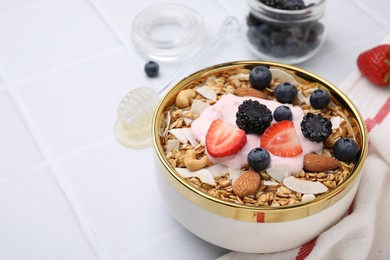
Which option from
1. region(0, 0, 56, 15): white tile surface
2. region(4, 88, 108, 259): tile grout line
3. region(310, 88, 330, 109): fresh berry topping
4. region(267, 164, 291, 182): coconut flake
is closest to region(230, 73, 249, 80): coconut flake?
region(310, 88, 330, 109): fresh berry topping

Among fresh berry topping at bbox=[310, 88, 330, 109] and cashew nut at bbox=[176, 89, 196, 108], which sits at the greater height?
fresh berry topping at bbox=[310, 88, 330, 109]

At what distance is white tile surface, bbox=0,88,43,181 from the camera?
3.60 feet

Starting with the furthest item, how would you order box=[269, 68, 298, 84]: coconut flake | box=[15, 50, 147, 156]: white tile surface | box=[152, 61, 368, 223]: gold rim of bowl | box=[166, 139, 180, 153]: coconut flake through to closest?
box=[15, 50, 147, 156]: white tile surface < box=[269, 68, 298, 84]: coconut flake < box=[166, 139, 180, 153]: coconut flake < box=[152, 61, 368, 223]: gold rim of bowl

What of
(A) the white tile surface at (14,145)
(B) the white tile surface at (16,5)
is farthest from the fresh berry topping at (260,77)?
(B) the white tile surface at (16,5)

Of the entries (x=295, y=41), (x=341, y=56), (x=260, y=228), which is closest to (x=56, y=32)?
(x=295, y=41)

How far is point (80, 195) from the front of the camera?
1.05 metres

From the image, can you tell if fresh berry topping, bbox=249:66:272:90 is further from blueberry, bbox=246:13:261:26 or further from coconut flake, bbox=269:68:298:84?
blueberry, bbox=246:13:261:26

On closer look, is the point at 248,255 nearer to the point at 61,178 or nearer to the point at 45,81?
the point at 61,178

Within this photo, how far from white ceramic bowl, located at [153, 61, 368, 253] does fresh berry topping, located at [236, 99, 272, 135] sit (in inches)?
5.4

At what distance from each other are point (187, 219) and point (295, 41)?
53 centimetres

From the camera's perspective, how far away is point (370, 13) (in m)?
1.42

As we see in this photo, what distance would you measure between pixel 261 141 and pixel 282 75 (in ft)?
0.60

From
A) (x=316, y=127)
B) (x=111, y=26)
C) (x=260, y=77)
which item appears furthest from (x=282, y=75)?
(x=111, y=26)

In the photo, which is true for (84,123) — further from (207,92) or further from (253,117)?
(253,117)
